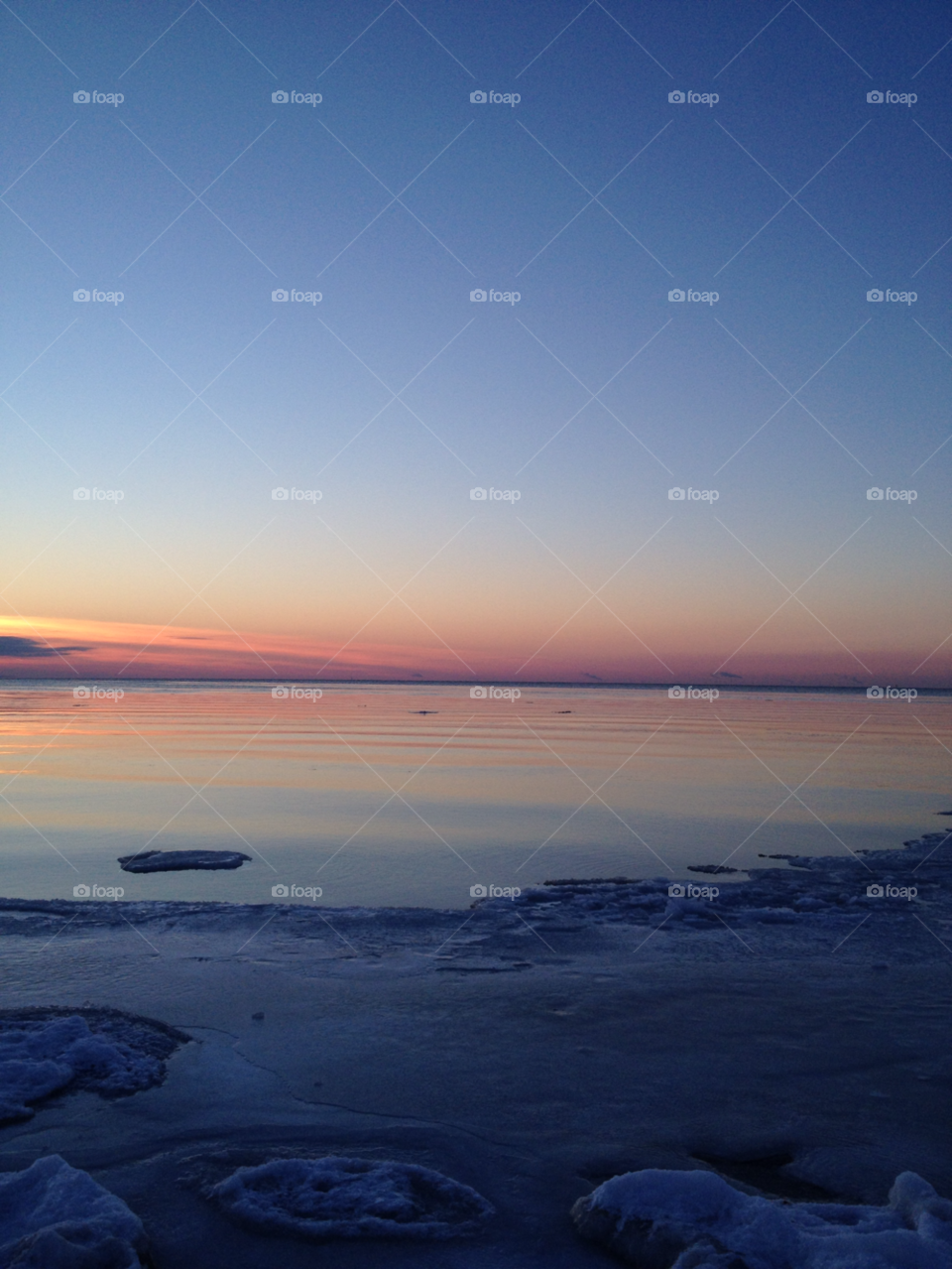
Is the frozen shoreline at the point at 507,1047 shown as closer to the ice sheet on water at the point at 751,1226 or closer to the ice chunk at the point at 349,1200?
the ice chunk at the point at 349,1200

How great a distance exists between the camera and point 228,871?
11258mm

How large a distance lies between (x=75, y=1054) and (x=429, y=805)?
1023 centimetres

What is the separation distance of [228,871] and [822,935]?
23.6 ft

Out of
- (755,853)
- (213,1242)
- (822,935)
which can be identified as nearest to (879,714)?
(755,853)

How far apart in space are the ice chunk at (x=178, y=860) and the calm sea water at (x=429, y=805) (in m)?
0.21

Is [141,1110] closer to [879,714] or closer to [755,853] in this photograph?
[755,853]

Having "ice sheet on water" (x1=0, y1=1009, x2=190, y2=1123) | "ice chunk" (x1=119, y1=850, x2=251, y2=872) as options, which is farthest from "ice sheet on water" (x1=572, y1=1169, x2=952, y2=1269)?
"ice chunk" (x1=119, y1=850, x2=251, y2=872)

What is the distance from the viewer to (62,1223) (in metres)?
4.04

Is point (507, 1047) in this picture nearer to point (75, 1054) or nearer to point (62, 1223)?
point (75, 1054)

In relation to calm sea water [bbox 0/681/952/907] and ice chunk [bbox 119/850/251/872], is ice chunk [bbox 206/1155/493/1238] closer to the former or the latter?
calm sea water [bbox 0/681/952/907]

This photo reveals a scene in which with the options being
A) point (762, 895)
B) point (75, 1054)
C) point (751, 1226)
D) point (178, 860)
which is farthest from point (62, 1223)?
point (762, 895)

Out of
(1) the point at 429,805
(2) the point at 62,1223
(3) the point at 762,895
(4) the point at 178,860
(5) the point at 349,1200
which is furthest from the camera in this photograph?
(1) the point at 429,805

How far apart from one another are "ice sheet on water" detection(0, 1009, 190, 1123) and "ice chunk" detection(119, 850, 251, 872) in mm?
4736

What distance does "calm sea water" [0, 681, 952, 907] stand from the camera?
36.9ft
